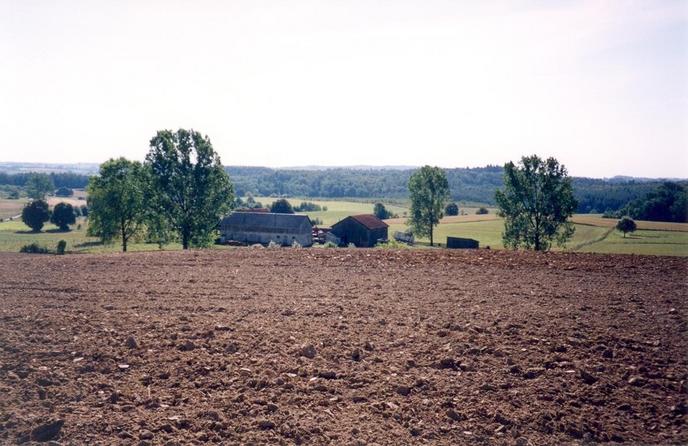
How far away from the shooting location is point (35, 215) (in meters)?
72.1

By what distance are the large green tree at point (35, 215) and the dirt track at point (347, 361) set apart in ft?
224

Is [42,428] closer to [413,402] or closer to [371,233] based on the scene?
[413,402]

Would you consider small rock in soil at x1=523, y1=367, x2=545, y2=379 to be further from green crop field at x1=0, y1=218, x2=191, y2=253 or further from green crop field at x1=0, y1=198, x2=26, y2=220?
green crop field at x1=0, y1=198, x2=26, y2=220

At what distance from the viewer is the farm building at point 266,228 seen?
63.0 metres

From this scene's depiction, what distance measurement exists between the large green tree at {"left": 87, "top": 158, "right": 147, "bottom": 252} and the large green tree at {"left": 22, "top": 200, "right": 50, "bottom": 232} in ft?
128

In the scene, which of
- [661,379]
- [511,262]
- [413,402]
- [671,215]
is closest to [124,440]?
[413,402]

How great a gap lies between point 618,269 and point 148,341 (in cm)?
1427

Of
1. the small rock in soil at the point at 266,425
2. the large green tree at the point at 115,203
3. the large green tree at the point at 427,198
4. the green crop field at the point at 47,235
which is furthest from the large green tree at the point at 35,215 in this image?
the small rock in soil at the point at 266,425

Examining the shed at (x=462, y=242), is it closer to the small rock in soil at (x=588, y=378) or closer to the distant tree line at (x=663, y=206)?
A: the distant tree line at (x=663, y=206)

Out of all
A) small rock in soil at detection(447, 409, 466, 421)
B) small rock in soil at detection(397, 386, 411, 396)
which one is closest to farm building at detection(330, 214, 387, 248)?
small rock in soil at detection(397, 386, 411, 396)

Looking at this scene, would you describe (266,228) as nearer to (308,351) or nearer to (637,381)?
(308,351)

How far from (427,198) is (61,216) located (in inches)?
2257

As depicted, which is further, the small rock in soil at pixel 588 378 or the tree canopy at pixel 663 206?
the tree canopy at pixel 663 206

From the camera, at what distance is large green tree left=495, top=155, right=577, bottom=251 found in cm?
4191
